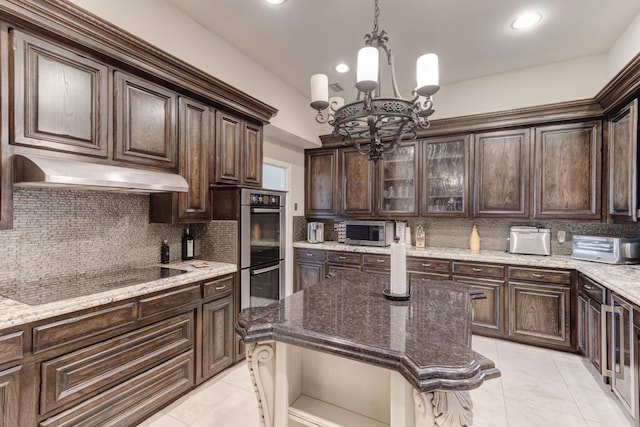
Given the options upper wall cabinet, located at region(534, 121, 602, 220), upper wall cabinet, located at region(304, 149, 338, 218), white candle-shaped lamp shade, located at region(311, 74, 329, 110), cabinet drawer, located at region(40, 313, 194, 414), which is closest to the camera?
cabinet drawer, located at region(40, 313, 194, 414)

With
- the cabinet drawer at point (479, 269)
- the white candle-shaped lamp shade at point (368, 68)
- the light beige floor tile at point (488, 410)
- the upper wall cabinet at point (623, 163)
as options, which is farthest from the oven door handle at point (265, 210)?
the upper wall cabinet at point (623, 163)

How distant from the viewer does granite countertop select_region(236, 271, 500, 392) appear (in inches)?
38.3

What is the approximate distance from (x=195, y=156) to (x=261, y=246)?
1050mm

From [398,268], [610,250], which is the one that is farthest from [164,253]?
[610,250]

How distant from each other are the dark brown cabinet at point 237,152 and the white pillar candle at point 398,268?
1.91 metres

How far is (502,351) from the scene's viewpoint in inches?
121

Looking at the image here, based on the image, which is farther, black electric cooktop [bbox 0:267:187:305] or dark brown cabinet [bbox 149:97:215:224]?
dark brown cabinet [bbox 149:97:215:224]

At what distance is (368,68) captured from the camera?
4.87ft

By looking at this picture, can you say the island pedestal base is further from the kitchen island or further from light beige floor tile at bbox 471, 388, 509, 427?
light beige floor tile at bbox 471, 388, 509, 427

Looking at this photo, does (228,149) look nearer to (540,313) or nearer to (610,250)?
(540,313)

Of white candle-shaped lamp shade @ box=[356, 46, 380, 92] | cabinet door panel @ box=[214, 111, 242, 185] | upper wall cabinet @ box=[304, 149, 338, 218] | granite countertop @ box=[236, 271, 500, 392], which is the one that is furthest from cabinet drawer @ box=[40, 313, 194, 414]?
upper wall cabinet @ box=[304, 149, 338, 218]

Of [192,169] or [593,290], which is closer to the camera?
[593,290]

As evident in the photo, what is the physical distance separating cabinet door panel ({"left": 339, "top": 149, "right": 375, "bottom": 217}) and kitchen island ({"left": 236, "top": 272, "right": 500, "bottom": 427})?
2.55 meters

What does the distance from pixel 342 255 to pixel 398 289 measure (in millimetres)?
2423
